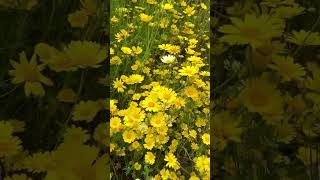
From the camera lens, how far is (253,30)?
2.54ft

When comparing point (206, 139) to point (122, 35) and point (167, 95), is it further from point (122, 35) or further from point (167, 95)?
point (122, 35)

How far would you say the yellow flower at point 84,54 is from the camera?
74 cm

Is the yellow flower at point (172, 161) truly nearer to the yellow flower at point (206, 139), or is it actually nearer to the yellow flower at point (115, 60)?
the yellow flower at point (206, 139)

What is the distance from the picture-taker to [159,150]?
1.26 m

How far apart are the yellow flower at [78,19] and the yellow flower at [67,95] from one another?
0.35 ft

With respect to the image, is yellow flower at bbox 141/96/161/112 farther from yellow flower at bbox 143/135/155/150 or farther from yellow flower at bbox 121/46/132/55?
yellow flower at bbox 121/46/132/55

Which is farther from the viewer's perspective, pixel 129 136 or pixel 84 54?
pixel 129 136

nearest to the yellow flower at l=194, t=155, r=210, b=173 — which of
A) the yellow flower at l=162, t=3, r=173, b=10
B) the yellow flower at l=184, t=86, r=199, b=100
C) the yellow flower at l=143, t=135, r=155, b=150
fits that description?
the yellow flower at l=143, t=135, r=155, b=150

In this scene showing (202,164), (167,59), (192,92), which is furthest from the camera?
(167,59)

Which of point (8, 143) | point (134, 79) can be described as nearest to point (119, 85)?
point (134, 79)

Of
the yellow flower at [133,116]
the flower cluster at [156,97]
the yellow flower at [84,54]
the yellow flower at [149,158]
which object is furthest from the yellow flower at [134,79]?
the yellow flower at [84,54]

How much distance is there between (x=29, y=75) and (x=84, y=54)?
82 mm

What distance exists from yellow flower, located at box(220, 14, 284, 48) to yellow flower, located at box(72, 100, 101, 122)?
22 cm

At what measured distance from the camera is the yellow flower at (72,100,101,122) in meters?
0.76
